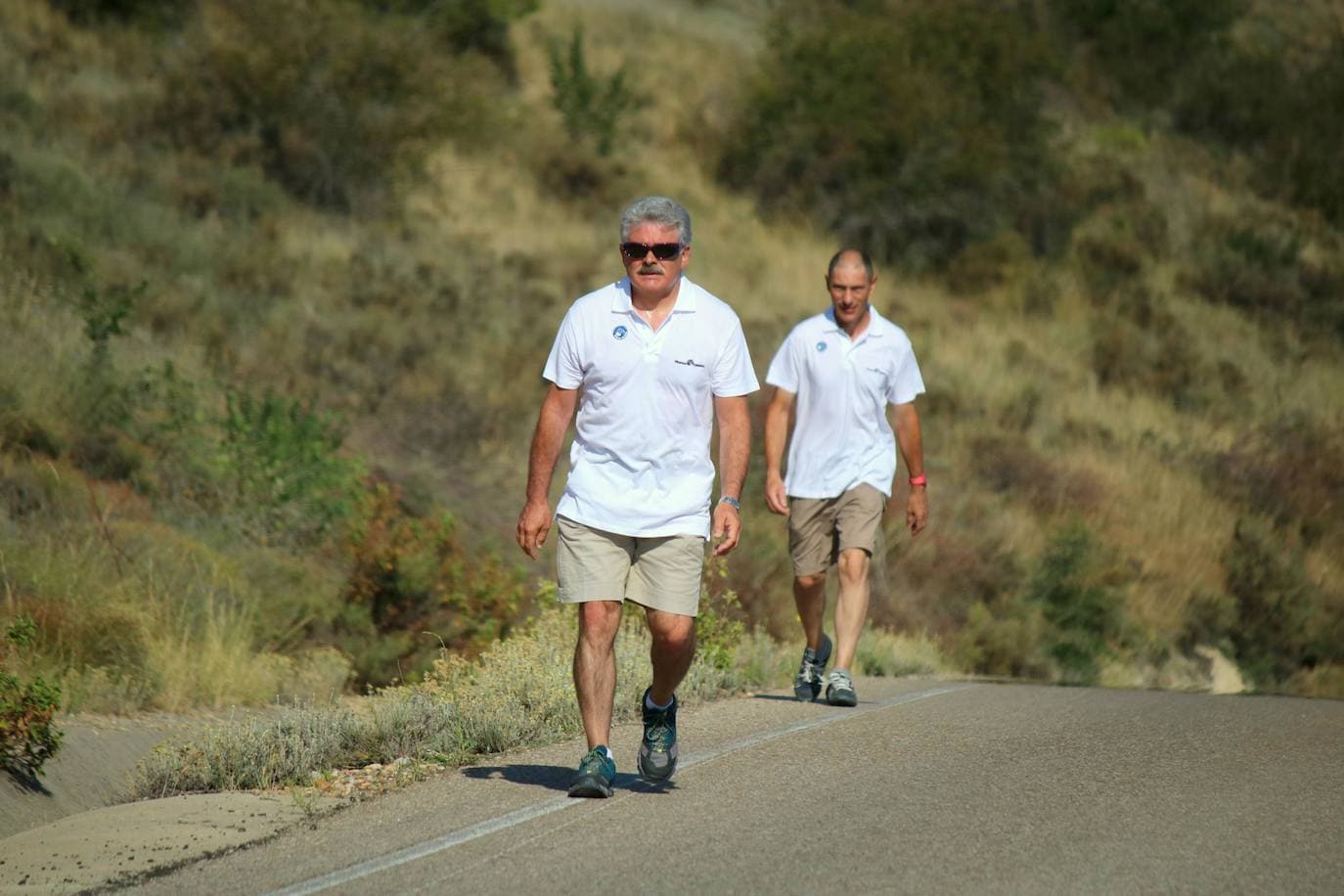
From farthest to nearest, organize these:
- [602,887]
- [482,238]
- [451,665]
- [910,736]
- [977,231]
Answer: [977,231], [482,238], [451,665], [910,736], [602,887]

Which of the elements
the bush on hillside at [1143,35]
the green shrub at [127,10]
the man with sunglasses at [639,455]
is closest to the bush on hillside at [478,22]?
the green shrub at [127,10]

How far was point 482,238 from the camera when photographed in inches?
1231

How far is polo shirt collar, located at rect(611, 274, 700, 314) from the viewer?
7.31m

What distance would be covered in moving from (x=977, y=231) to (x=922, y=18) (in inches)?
208

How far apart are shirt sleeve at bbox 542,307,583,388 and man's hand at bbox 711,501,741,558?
79 cm

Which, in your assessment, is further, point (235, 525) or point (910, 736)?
point (235, 525)

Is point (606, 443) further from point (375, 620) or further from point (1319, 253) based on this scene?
point (1319, 253)

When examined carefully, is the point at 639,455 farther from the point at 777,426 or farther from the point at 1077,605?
the point at 1077,605

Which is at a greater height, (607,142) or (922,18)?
(922,18)

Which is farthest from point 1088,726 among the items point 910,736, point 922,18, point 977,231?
point 922,18

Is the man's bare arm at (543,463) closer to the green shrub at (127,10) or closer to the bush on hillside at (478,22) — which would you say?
the green shrub at (127,10)

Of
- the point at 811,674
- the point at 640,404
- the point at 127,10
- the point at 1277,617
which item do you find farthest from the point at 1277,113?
the point at 640,404

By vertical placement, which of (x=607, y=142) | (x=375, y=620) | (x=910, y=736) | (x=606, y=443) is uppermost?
(x=607, y=142)

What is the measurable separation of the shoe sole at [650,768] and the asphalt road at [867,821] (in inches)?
4.2
